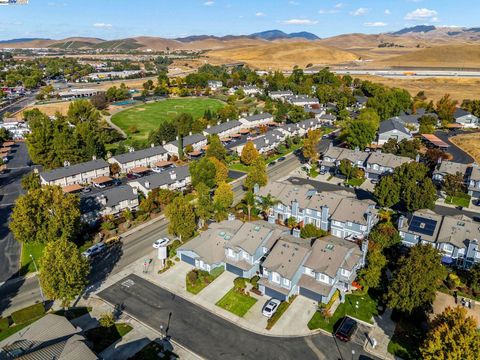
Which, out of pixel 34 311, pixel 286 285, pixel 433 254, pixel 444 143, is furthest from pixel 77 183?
pixel 444 143

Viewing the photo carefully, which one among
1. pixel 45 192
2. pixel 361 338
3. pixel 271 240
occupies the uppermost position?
pixel 45 192

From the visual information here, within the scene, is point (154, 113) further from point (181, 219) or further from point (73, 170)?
point (181, 219)

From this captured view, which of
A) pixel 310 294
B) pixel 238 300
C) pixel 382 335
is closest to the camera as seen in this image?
pixel 382 335

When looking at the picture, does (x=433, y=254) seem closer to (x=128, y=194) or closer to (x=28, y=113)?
(x=128, y=194)

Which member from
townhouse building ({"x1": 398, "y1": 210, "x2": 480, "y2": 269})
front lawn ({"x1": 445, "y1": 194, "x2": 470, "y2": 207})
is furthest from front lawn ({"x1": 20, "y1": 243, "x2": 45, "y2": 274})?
front lawn ({"x1": 445, "y1": 194, "x2": 470, "y2": 207})

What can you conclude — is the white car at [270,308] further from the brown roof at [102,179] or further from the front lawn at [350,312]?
the brown roof at [102,179]

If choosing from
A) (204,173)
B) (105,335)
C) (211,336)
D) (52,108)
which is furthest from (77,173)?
(52,108)
